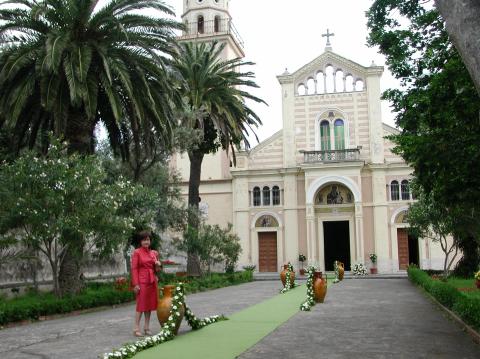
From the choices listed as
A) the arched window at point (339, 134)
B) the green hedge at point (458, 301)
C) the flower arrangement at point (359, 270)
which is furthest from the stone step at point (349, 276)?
the green hedge at point (458, 301)

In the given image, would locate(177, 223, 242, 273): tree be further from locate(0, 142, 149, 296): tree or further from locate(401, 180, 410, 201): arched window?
locate(401, 180, 410, 201): arched window

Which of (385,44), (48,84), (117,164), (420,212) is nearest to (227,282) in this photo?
(117,164)

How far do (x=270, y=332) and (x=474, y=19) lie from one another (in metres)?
7.11

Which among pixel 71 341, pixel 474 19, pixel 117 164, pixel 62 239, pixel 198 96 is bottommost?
pixel 71 341

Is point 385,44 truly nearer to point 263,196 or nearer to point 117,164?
point 117,164

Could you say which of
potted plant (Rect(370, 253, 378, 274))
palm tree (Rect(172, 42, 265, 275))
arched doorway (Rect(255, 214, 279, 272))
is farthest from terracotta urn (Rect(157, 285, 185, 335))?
arched doorway (Rect(255, 214, 279, 272))

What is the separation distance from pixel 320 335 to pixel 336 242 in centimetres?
3042

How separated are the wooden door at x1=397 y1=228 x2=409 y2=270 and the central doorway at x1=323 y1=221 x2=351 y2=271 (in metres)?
3.55

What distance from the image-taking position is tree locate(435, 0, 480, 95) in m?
5.01

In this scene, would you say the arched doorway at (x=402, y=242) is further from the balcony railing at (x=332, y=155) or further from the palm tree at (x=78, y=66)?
the palm tree at (x=78, y=66)

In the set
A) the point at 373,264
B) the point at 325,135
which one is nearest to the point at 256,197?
the point at 325,135

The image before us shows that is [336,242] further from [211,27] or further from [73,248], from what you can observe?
[73,248]

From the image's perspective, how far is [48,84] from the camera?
1619cm

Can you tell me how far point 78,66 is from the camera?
16000 millimetres
